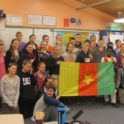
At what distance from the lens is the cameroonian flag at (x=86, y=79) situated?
4.44 m

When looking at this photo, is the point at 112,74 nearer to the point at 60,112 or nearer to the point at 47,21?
the point at 47,21

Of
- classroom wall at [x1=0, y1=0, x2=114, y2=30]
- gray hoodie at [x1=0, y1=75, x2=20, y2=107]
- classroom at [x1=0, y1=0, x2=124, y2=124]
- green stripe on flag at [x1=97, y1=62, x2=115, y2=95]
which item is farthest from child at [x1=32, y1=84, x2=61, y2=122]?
classroom wall at [x1=0, y1=0, x2=114, y2=30]

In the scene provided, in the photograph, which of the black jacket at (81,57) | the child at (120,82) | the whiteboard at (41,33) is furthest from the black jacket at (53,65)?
the whiteboard at (41,33)

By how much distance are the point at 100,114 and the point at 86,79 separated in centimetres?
77

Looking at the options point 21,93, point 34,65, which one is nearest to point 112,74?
point 34,65

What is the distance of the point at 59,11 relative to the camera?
6730mm

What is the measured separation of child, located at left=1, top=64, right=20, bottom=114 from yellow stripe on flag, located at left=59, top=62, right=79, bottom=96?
1.04 m

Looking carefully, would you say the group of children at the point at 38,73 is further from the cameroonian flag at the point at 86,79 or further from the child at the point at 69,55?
the cameroonian flag at the point at 86,79

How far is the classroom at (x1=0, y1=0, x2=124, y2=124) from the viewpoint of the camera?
3.62 m

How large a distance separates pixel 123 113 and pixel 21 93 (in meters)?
2.00

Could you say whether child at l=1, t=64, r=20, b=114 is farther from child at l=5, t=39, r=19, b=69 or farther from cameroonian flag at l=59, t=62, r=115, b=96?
cameroonian flag at l=59, t=62, r=115, b=96

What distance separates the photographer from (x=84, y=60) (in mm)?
4656

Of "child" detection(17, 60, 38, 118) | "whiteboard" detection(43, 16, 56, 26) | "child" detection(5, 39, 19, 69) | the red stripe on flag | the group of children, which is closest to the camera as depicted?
the group of children

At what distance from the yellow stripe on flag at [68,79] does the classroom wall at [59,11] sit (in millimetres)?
2399
